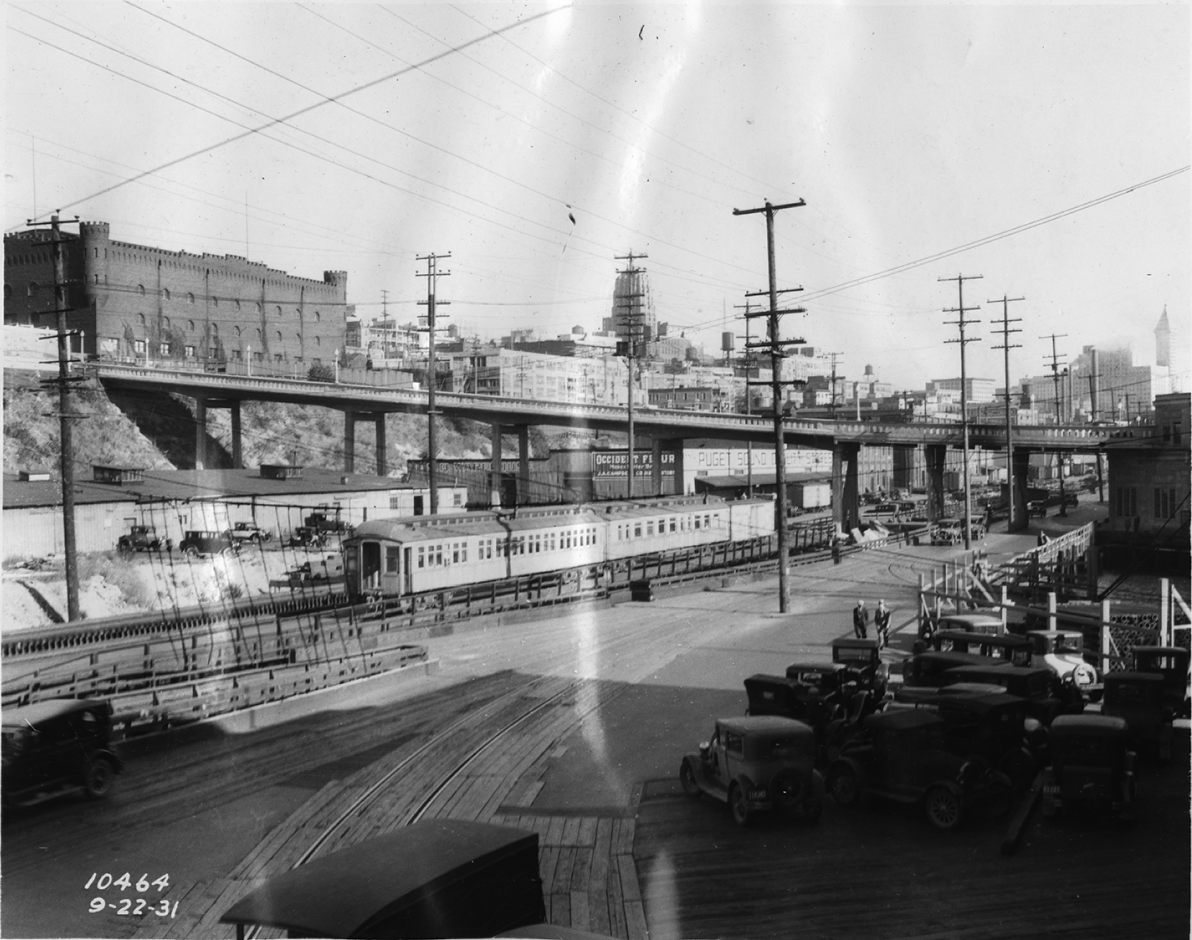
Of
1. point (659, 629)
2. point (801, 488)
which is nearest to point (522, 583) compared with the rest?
point (659, 629)

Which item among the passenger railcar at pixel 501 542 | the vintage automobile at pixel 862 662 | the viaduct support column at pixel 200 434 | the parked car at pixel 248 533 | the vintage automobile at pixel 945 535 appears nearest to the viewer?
the vintage automobile at pixel 862 662

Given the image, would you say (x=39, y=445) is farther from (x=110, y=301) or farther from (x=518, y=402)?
(x=518, y=402)

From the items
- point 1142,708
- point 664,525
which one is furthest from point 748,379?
point 1142,708

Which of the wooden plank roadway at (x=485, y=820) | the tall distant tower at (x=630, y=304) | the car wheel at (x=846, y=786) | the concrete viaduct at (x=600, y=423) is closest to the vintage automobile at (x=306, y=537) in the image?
the concrete viaduct at (x=600, y=423)

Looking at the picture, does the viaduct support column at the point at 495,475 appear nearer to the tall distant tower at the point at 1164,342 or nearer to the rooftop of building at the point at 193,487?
the rooftop of building at the point at 193,487

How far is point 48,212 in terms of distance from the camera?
8.44 meters

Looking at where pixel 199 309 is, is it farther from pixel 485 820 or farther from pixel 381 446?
pixel 485 820

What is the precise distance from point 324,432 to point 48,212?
3571 centimetres

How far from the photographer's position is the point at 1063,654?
1145 cm

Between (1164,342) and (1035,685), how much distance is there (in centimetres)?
353

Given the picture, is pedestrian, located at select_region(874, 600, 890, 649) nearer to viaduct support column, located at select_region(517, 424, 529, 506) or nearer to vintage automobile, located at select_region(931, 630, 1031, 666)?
vintage automobile, located at select_region(931, 630, 1031, 666)

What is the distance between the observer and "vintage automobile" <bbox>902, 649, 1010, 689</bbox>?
33.0 feet

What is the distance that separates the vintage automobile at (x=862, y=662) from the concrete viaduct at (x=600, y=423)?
1464 cm

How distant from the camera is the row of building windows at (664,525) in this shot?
A: 22.6 metres
